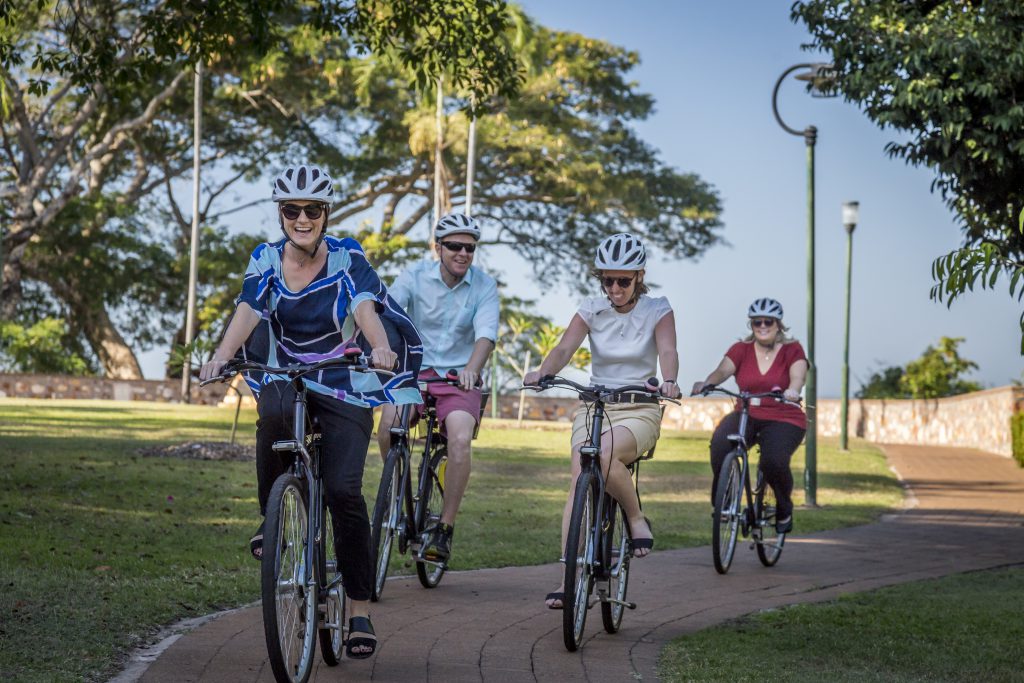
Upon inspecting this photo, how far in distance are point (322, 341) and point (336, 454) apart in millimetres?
463

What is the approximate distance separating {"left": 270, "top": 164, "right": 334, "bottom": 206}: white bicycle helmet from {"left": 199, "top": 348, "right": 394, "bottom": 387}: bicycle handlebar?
0.66 meters

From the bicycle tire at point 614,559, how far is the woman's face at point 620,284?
1029 mm

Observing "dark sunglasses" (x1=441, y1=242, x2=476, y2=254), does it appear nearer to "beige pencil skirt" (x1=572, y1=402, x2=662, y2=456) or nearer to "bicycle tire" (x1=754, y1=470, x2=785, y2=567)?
"beige pencil skirt" (x1=572, y1=402, x2=662, y2=456)

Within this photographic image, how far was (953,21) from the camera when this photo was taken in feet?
47.2

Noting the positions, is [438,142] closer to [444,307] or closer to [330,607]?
[444,307]

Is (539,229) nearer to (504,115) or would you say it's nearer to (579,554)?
(504,115)

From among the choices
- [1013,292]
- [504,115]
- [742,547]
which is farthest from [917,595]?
[504,115]

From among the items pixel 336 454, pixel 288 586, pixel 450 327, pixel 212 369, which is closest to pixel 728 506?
pixel 450 327

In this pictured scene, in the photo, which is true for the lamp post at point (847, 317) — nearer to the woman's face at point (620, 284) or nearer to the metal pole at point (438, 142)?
the metal pole at point (438, 142)

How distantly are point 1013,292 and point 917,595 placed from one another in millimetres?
4061

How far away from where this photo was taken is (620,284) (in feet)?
23.2

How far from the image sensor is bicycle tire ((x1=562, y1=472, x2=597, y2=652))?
6.15 meters

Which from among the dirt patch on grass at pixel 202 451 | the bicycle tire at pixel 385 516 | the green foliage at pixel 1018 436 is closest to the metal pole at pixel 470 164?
the green foliage at pixel 1018 436

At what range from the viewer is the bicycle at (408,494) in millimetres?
7406
